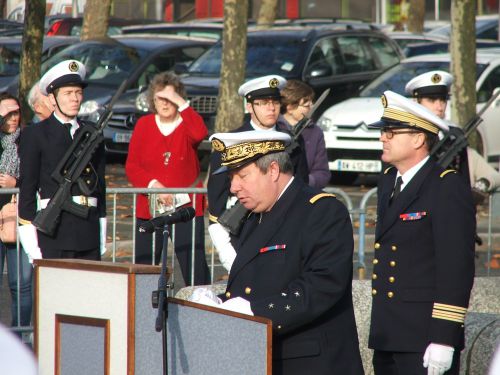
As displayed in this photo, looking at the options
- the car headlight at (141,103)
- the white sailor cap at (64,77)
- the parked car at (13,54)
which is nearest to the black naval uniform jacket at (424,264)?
the white sailor cap at (64,77)

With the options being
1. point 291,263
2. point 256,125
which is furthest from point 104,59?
point 291,263

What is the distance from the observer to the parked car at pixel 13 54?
1911 cm

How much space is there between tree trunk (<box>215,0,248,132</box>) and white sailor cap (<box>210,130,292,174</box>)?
11.2 metres

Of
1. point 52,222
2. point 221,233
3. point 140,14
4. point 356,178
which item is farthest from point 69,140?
point 140,14

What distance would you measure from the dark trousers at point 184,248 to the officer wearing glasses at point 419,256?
338cm

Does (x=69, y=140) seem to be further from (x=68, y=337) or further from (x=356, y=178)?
(x=356, y=178)

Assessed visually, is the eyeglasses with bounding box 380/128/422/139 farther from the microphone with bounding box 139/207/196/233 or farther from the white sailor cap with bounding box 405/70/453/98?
the white sailor cap with bounding box 405/70/453/98

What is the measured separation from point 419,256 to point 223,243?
2119 millimetres

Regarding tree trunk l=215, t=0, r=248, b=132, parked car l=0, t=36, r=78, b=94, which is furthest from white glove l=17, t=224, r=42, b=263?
parked car l=0, t=36, r=78, b=94

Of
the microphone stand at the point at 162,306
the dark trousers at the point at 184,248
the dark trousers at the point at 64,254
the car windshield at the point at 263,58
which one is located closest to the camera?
the microphone stand at the point at 162,306

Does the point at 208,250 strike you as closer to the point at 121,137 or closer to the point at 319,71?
the point at 121,137

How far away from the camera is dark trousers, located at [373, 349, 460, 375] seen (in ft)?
16.2

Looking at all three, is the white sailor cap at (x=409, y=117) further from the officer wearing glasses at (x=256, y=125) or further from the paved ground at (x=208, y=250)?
the paved ground at (x=208, y=250)

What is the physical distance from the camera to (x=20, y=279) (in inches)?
314
